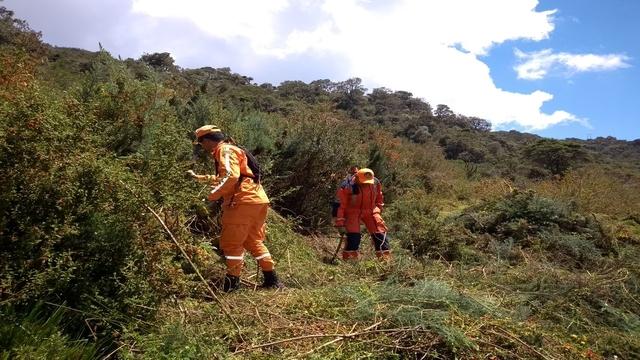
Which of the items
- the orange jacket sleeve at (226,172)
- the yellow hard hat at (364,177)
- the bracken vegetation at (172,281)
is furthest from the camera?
the yellow hard hat at (364,177)

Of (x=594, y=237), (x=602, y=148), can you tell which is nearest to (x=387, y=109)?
(x=602, y=148)

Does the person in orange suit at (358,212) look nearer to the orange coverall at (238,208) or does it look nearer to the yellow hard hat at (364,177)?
the yellow hard hat at (364,177)

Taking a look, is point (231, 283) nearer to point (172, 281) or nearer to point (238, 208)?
point (238, 208)

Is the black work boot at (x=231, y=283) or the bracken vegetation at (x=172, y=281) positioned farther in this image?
the black work boot at (x=231, y=283)

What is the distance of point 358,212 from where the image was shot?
769cm

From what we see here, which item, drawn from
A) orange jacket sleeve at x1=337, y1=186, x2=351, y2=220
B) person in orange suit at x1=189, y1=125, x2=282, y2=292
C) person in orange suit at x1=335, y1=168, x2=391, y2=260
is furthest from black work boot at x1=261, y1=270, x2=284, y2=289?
orange jacket sleeve at x1=337, y1=186, x2=351, y2=220

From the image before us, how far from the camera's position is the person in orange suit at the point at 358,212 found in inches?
302

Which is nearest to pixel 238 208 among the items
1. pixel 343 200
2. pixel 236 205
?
pixel 236 205

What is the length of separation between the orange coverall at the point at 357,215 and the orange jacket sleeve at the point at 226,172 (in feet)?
8.94

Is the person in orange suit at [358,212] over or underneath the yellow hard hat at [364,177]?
underneath

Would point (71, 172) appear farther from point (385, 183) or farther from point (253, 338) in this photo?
point (385, 183)

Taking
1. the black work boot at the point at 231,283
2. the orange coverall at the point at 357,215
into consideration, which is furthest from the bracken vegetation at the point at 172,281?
the orange coverall at the point at 357,215

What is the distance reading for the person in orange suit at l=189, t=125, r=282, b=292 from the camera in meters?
5.12

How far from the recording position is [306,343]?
3.78m
